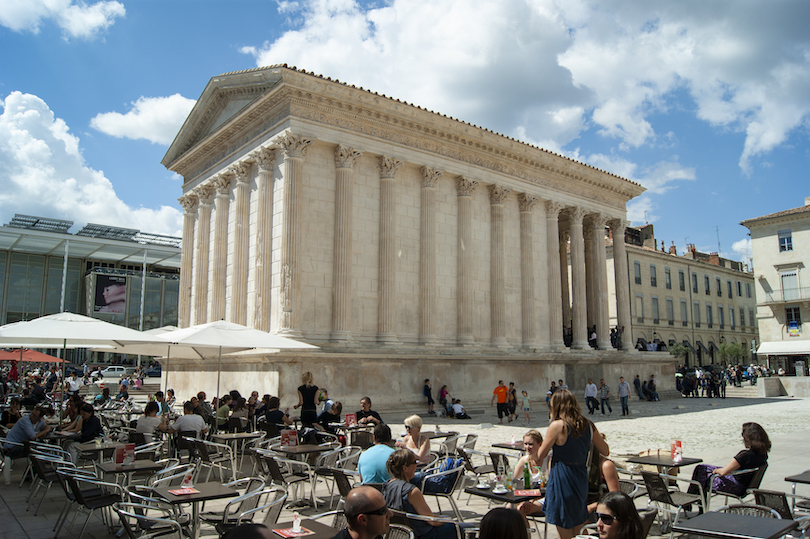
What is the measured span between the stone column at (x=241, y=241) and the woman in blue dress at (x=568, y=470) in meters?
18.4

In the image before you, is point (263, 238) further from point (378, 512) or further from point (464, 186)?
point (378, 512)

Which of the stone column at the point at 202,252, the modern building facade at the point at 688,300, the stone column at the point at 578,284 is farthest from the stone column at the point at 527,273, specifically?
the modern building facade at the point at 688,300

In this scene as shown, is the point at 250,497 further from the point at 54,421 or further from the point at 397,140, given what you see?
the point at 397,140

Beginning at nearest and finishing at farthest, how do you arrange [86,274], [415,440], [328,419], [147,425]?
[415,440] → [147,425] → [328,419] → [86,274]

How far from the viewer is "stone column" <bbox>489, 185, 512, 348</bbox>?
25.4 metres

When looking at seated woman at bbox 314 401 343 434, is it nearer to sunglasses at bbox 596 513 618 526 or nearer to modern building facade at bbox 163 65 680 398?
modern building facade at bbox 163 65 680 398

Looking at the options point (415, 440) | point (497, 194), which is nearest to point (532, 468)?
point (415, 440)

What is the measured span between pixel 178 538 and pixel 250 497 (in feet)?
3.16

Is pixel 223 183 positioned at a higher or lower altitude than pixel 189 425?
higher

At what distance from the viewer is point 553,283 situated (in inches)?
1113

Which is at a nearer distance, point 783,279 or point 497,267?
point 497,267

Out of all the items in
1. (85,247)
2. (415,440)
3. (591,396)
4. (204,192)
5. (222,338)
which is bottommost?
(591,396)

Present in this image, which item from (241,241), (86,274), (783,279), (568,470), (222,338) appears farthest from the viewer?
(86,274)

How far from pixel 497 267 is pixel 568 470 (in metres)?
20.9
